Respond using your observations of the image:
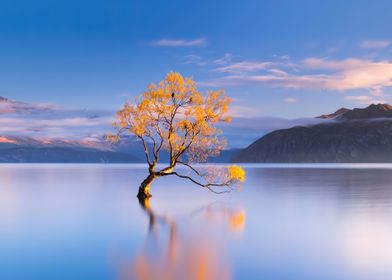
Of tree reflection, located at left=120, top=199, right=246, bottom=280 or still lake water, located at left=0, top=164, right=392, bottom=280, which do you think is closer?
tree reflection, located at left=120, top=199, right=246, bottom=280

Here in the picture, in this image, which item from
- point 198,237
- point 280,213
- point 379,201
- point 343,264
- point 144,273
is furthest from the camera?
point 379,201

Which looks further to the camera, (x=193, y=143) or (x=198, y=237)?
(x=193, y=143)

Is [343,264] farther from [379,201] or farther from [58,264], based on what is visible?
[379,201]

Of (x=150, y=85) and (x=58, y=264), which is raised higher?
(x=150, y=85)

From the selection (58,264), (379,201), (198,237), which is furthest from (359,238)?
(379,201)

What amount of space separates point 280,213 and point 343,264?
20195 millimetres

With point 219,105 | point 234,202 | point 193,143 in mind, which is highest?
point 219,105

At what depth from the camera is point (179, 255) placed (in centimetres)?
2227

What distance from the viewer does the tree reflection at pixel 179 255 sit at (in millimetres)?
18484

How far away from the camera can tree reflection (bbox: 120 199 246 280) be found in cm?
1848

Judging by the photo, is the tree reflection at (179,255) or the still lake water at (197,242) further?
the still lake water at (197,242)

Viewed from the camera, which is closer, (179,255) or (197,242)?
(179,255)

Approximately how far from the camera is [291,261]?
69.2ft

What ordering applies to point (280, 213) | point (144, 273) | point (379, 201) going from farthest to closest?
point (379, 201)
point (280, 213)
point (144, 273)
